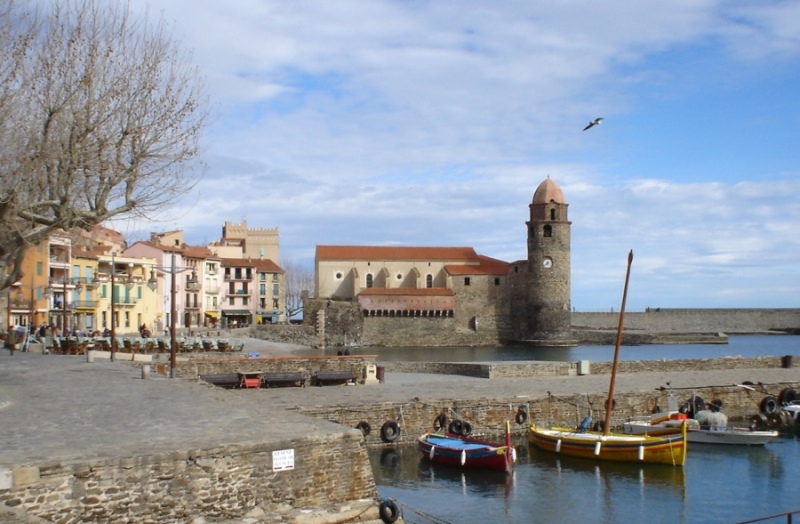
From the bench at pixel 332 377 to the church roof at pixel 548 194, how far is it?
205 feet

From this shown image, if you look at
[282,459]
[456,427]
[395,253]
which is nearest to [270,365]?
[456,427]

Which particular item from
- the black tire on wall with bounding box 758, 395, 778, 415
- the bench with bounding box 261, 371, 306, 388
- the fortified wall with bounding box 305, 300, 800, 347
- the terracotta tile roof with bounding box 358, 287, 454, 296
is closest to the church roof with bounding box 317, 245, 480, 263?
the terracotta tile roof with bounding box 358, 287, 454, 296

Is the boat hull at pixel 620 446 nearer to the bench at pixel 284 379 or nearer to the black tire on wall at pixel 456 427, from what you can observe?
the black tire on wall at pixel 456 427

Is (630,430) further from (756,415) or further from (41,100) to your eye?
(41,100)

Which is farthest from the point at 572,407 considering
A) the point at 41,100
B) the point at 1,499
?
the point at 1,499

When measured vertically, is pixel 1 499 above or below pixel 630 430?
above

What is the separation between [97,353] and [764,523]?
2307cm

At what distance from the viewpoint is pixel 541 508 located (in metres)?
16.3

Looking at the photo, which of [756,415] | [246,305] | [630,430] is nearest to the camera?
[630,430]

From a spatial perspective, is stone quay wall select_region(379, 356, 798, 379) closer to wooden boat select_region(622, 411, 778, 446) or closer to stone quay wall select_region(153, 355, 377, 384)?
stone quay wall select_region(153, 355, 377, 384)

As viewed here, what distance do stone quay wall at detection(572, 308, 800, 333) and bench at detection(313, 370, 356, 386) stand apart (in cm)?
8101

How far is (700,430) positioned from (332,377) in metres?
10.5

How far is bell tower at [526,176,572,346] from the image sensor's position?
85000mm

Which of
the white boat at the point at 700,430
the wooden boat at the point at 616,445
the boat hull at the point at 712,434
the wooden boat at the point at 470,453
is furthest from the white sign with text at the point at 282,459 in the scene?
the boat hull at the point at 712,434
